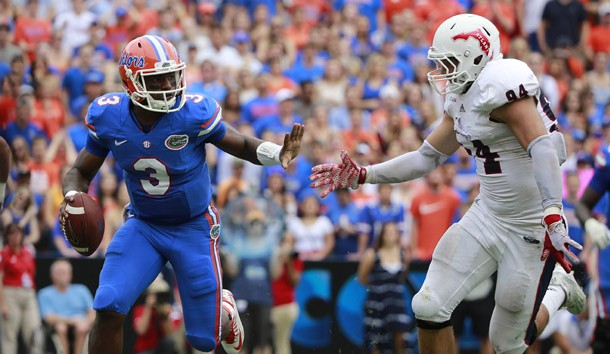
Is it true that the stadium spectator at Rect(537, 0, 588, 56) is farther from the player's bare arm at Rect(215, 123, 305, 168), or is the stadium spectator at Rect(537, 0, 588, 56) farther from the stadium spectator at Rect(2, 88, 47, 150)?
the player's bare arm at Rect(215, 123, 305, 168)

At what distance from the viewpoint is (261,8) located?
506 inches

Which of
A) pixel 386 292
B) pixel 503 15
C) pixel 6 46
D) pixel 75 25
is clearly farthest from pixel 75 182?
pixel 503 15

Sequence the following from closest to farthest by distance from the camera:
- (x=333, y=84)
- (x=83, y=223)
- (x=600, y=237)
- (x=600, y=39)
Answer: (x=83, y=223) < (x=600, y=237) < (x=333, y=84) < (x=600, y=39)

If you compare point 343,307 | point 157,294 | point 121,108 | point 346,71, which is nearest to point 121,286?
point 121,108

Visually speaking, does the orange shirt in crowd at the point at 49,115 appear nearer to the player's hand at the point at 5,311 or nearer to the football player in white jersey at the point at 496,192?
the player's hand at the point at 5,311

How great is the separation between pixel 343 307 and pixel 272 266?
73 cm

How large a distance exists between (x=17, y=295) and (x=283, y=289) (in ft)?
7.41

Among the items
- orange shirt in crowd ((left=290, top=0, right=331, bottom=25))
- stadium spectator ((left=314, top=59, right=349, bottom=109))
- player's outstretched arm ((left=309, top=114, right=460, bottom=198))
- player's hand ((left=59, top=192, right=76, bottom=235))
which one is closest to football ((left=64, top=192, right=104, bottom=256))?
player's hand ((left=59, top=192, right=76, bottom=235))

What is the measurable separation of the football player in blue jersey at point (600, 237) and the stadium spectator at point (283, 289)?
2792 mm

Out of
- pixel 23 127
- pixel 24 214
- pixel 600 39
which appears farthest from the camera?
pixel 600 39

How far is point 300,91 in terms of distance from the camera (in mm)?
11617

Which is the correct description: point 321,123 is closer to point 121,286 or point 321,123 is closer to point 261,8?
point 261,8

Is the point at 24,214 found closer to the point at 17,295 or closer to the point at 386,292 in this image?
the point at 17,295

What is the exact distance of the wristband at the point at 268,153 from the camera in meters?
6.13
